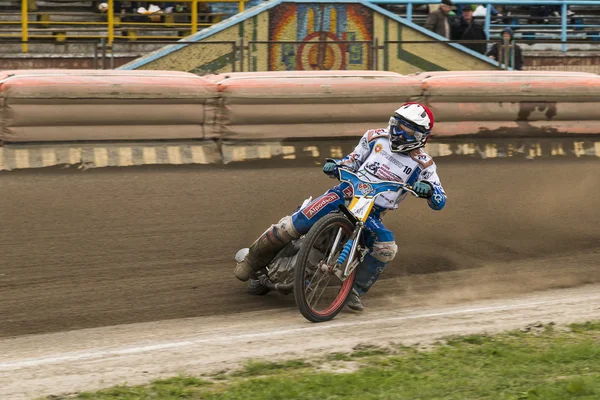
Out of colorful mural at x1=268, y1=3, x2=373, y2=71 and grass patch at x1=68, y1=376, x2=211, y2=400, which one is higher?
colorful mural at x1=268, y1=3, x2=373, y2=71

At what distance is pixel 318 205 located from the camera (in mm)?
8195

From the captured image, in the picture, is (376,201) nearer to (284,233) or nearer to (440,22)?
(284,233)

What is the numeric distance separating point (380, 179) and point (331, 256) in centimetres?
83

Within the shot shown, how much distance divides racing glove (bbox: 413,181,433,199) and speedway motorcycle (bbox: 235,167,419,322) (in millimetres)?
131

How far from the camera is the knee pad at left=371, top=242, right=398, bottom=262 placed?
8.27 m

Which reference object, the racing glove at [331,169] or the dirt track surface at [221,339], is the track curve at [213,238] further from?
the racing glove at [331,169]

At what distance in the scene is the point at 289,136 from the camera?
12.7 metres

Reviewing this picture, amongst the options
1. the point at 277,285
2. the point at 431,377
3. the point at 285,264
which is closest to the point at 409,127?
the point at 285,264

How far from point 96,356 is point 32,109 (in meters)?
5.23

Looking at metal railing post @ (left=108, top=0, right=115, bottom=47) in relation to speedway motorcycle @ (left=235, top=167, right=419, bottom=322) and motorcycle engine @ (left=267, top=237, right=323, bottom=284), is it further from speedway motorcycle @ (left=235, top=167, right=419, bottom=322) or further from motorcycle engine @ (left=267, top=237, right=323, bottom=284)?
speedway motorcycle @ (left=235, top=167, right=419, bottom=322)

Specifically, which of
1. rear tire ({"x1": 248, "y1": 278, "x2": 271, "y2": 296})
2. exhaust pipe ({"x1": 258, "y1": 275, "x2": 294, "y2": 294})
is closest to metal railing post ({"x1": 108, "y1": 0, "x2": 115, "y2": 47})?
rear tire ({"x1": 248, "y1": 278, "x2": 271, "y2": 296})

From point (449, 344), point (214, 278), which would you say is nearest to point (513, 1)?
point (214, 278)

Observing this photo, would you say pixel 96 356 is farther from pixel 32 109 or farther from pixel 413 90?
pixel 413 90

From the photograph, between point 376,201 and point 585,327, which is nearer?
point 585,327
